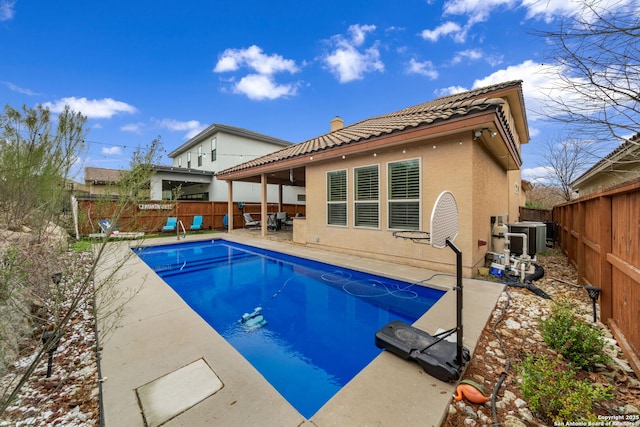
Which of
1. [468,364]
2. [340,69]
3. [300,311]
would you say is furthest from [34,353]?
A: [340,69]

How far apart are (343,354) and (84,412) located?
2833 mm

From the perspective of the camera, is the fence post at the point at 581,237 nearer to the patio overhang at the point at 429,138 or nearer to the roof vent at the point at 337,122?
the patio overhang at the point at 429,138

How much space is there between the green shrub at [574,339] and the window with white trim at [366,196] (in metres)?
4.53

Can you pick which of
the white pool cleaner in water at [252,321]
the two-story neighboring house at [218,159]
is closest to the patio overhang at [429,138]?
the white pool cleaner in water at [252,321]

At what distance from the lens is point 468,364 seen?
2600 millimetres

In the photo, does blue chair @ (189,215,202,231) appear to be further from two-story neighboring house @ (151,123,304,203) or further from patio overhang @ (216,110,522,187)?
patio overhang @ (216,110,522,187)

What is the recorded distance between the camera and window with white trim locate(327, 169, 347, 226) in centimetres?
805

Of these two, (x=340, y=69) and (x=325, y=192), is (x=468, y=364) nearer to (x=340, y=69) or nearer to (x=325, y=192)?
(x=325, y=192)

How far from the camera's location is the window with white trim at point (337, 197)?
26.4 ft

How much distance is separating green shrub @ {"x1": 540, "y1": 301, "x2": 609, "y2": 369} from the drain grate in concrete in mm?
3694

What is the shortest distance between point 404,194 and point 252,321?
488 centimetres

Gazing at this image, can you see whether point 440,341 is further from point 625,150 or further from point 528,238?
point 528,238

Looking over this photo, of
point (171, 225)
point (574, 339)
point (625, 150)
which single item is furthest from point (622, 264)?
point (171, 225)

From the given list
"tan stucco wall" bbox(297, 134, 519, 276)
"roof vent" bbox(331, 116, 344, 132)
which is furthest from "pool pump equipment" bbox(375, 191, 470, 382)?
"roof vent" bbox(331, 116, 344, 132)
